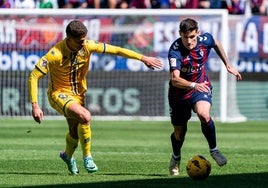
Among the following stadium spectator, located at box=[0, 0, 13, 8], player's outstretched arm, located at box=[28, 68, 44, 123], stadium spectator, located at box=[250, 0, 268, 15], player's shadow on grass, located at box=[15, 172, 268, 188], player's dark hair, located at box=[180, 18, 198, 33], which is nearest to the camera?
player's shadow on grass, located at box=[15, 172, 268, 188]

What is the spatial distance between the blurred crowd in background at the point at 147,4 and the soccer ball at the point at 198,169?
1569 cm

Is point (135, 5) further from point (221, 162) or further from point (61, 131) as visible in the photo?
point (221, 162)

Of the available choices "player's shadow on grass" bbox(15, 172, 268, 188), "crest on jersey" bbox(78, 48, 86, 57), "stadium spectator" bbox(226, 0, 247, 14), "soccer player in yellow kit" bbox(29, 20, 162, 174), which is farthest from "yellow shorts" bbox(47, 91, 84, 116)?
"stadium spectator" bbox(226, 0, 247, 14)

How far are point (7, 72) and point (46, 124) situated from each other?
266 cm

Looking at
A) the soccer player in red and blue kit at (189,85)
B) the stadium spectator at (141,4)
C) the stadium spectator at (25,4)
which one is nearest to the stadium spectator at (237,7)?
the stadium spectator at (141,4)

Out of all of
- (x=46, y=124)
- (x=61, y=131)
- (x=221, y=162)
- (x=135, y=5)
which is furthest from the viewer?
(x=135, y=5)

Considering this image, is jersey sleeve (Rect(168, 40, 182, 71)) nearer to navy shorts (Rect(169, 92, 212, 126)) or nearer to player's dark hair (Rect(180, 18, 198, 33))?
player's dark hair (Rect(180, 18, 198, 33))

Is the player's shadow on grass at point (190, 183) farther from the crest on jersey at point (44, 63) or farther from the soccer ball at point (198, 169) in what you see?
the crest on jersey at point (44, 63)

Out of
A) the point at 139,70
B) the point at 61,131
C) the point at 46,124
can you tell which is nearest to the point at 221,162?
the point at 61,131

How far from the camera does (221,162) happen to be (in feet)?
39.2

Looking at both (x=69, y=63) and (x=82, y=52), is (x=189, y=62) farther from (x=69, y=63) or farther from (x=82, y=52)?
(x=69, y=63)

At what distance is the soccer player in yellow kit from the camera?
12105 millimetres

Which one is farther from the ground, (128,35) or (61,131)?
(128,35)

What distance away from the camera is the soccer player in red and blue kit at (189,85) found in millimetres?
12062
